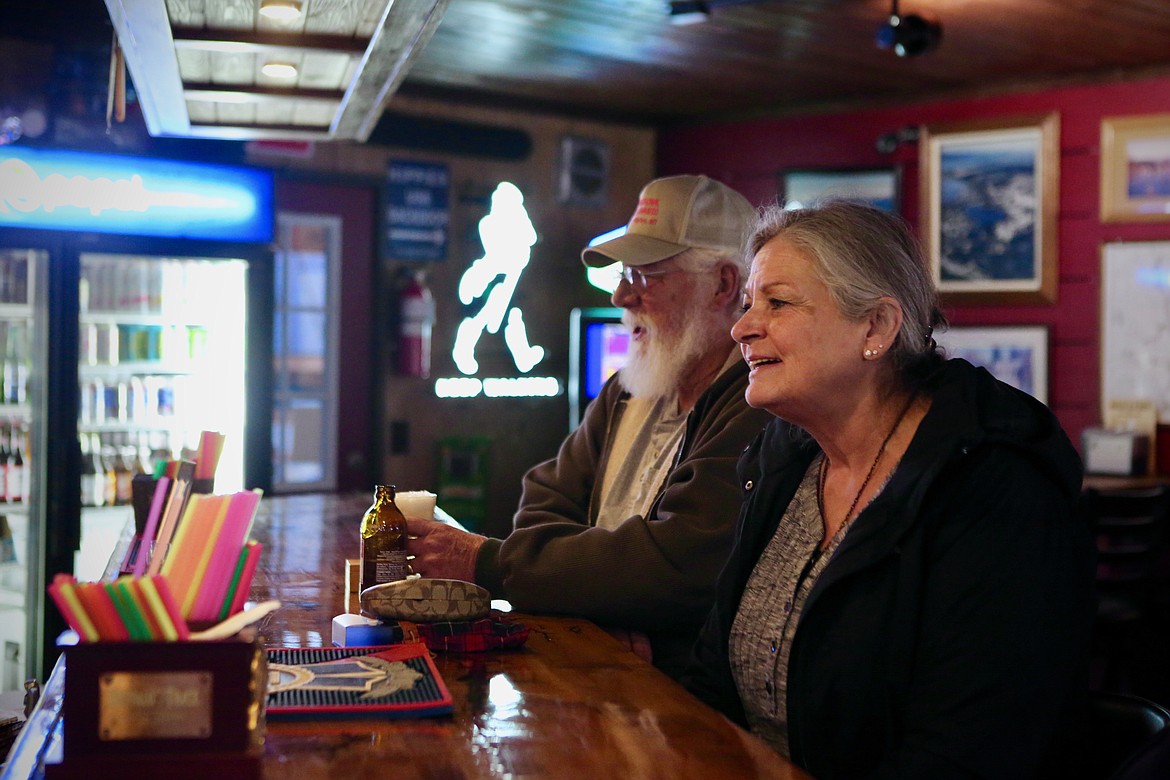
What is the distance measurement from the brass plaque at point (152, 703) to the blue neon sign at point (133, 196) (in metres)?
3.73

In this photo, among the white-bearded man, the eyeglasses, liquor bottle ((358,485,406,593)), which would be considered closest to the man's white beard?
the white-bearded man

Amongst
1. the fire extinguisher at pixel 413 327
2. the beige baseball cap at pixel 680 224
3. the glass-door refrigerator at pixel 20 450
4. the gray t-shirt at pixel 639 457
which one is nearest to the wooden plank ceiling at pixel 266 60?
the beige baseball cap at pixel 680 224

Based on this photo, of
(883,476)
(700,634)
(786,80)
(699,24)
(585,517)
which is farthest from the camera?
(786,80)

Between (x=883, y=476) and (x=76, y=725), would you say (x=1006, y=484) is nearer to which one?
(x=883, y=476)

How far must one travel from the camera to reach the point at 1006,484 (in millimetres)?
1608

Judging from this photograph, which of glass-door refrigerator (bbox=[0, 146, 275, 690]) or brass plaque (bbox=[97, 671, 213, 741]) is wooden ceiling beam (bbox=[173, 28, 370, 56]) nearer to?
brass plaque (bbox=[97, 671, 213, 741])

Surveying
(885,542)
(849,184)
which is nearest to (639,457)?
(885,542)

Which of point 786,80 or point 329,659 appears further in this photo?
point 786,80

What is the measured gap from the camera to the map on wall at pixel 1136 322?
19.1 feet

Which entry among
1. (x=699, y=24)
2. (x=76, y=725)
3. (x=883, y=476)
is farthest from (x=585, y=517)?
(x=699, y=24)

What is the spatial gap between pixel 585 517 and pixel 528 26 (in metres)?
3.35

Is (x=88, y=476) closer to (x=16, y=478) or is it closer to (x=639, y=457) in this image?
(x=16, y=478)

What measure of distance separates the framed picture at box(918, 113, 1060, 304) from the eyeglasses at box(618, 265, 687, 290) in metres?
3.78

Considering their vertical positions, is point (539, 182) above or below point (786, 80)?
below
